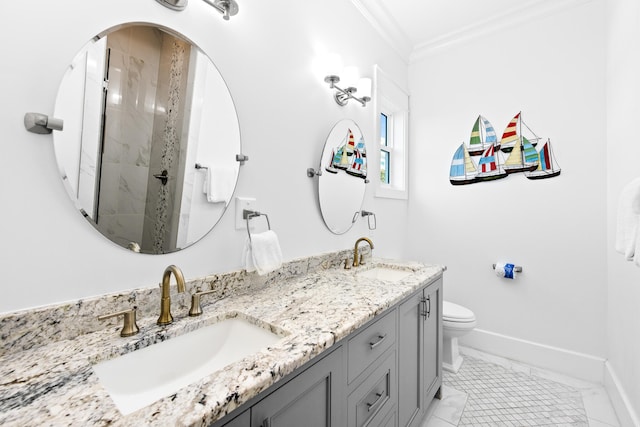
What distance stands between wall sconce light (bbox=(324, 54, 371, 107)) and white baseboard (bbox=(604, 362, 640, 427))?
2291 mm

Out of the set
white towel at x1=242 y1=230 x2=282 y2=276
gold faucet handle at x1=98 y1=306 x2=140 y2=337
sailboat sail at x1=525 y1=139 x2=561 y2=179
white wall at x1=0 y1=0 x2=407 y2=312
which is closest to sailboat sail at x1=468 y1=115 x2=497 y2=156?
sailboat sail at x1=525 y1=139 x2=561 y2=179

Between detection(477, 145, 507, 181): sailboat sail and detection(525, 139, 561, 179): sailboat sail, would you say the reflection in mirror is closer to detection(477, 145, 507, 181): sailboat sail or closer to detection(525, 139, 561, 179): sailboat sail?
detection(477, 145, 507, 181): sailboat sail

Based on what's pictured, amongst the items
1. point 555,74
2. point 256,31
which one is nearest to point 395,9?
point 555,74

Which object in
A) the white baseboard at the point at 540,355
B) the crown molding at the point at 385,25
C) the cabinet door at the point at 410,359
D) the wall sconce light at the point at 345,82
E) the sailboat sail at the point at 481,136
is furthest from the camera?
the sailboat sail at the point at 481,136

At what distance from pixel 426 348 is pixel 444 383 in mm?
671

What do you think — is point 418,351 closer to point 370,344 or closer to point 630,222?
point 370,344

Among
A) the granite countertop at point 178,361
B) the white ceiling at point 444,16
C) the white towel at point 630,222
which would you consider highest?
the white ceiling at point 444,16

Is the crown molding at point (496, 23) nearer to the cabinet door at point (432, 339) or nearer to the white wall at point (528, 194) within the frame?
the white wall at point (528, 194)

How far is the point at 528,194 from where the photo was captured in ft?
7.38

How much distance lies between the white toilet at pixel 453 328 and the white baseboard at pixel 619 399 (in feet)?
2.56

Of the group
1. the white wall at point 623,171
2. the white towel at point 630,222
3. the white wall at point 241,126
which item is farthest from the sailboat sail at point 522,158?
the white towel at point 630,222

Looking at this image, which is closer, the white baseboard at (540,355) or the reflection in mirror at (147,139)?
the reflection in mirror at (147,139)

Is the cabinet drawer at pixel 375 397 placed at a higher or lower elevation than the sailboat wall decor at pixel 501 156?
lower

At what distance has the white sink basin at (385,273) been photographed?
1.82m
